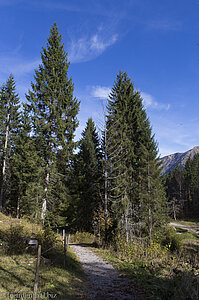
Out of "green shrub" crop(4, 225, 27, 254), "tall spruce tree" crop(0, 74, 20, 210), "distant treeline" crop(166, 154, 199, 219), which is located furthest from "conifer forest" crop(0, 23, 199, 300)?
"distant treeline" crop(166, 154, 199, 219)

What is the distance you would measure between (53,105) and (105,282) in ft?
45.4

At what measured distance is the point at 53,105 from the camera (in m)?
16.8

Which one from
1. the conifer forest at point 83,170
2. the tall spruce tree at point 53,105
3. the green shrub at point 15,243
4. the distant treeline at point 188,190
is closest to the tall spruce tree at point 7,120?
the conifer forest at point 83,170

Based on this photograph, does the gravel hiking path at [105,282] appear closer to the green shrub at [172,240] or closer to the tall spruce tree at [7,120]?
the green shrub at [172,240]

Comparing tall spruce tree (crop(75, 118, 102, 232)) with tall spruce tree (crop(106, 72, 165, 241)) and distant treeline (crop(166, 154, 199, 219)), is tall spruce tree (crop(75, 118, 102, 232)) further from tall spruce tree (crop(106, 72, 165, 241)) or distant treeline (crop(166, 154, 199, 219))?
distant treeline (crop(166, 154, 199, 219))

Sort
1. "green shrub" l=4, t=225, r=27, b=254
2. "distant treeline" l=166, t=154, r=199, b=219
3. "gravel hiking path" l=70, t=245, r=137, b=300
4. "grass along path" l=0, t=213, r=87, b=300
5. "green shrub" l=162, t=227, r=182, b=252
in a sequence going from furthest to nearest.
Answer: "distant treeline" l=166, t=154, r=199, b=219 < "green shrub" l=162, t=227, r=182, b=252 < "green shrub" l=4, t=225, r=27, b=254 < "gravel hiking path" l=70, t=245, r=137, b=300 < "grass along path" l=0, t=213, r=87, b=300

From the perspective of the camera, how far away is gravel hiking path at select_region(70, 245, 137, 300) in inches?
223

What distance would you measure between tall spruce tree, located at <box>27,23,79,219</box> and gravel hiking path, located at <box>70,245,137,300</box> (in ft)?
23.2

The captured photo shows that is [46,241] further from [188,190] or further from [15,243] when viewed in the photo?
[188,190]

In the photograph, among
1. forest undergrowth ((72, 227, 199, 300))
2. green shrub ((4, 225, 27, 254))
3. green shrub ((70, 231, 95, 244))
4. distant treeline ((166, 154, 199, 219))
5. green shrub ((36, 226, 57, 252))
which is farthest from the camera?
distant treeline ((166, 154, 199, 219))

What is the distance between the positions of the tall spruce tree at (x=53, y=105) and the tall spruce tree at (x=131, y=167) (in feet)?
12.3

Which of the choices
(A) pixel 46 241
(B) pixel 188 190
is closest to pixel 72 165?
(A) pixel 46 241

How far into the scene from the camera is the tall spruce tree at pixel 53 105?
15922 mm

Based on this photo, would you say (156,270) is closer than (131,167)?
Yes
